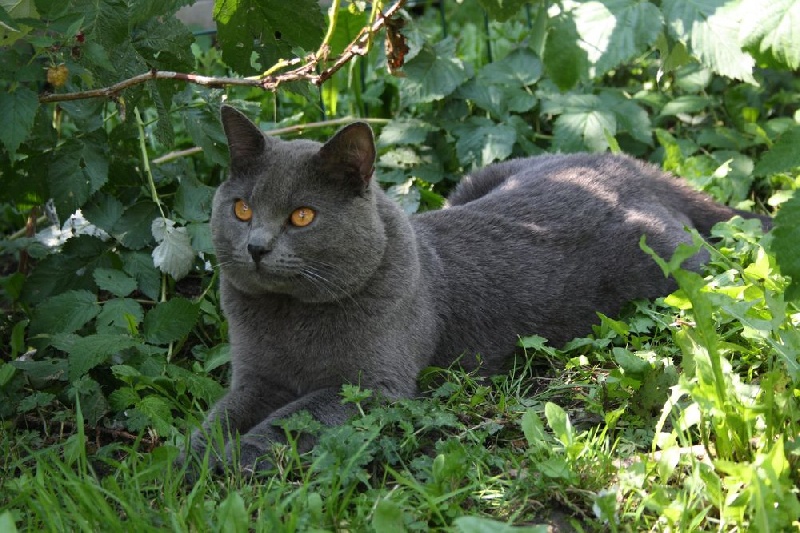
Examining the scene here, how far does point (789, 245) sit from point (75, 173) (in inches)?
93.7

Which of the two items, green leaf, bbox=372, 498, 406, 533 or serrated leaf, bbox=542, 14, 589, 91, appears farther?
serrated leaf, bbox=542, 14, 589, 91

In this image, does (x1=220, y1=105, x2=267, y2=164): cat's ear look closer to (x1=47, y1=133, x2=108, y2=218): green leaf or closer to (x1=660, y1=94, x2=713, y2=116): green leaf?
(x1=47, y1=133, x2=108, y2=218): green leaf

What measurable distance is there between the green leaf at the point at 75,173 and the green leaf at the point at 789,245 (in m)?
2.28

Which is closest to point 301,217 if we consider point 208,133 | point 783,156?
point 208,133

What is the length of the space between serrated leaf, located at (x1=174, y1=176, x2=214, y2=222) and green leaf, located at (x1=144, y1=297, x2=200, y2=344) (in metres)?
0.45

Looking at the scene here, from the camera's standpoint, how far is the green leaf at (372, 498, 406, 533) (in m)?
1.86

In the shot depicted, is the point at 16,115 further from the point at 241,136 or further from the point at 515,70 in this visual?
the point at 515,70

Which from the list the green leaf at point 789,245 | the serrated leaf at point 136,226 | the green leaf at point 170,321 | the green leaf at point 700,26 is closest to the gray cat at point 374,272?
the green leaf at point 170,321

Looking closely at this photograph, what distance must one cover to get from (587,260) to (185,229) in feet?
4.70

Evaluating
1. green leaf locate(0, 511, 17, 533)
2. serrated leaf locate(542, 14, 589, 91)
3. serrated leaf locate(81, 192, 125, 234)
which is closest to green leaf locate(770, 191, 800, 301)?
serrated leaf locate(542, 14, 589, 91)

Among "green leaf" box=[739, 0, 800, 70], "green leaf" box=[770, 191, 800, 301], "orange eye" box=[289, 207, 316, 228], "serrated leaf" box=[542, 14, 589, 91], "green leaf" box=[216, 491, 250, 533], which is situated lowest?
"green leaf" box=[216, 491, 250, 533]

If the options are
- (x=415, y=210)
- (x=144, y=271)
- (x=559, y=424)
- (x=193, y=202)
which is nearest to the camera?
(x=559, y=424)

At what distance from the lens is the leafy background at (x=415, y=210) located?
2.04 metres

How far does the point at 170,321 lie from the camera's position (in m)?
2.96
